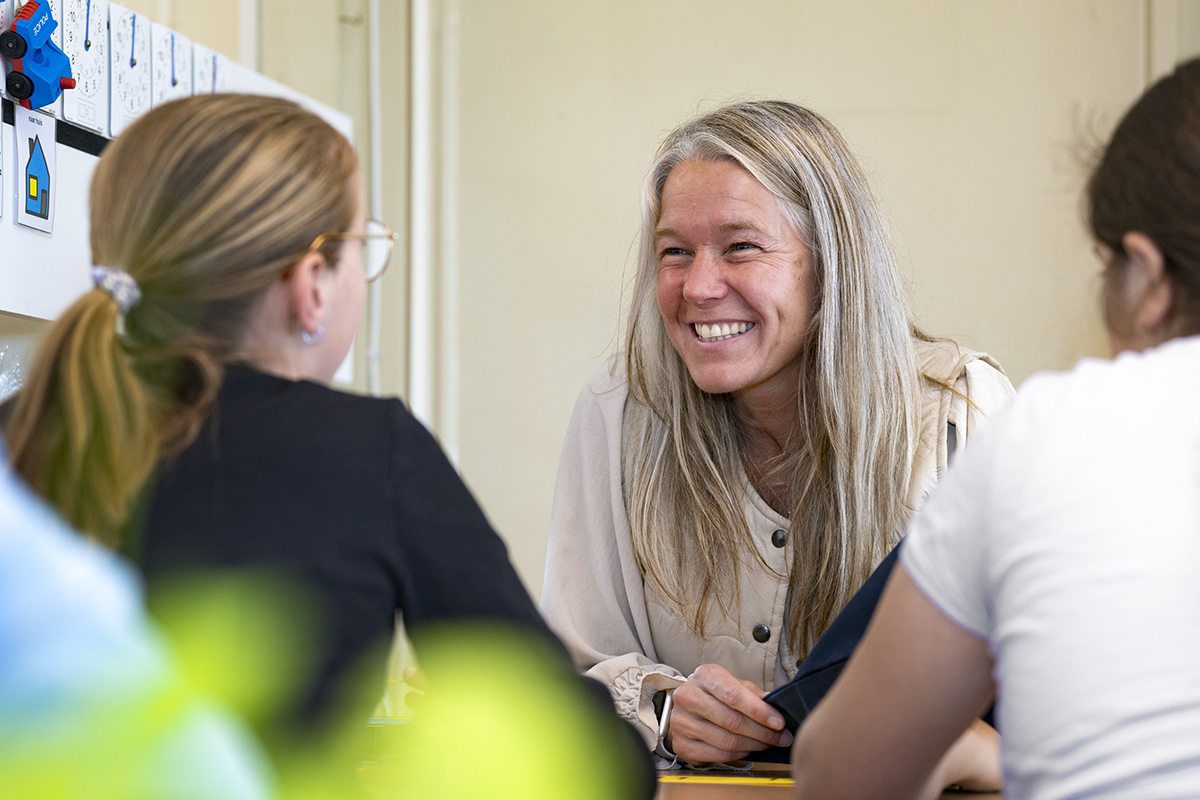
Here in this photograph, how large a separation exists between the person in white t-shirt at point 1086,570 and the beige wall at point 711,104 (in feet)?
6.93

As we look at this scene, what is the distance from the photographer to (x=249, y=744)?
63 centimetres

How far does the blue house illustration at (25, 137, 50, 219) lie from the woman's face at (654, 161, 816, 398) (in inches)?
34.0

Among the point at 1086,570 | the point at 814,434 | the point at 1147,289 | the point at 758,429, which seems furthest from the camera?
the point at 758,429

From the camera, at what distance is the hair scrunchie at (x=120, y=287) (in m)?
0.75

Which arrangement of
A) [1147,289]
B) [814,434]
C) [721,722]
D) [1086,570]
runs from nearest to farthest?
[1086,570], [1147,289], [721,722], [814,434]

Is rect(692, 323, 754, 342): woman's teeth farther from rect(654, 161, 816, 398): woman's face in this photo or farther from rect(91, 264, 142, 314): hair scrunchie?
rect(91, 264, 142, 314): hair scrunchie

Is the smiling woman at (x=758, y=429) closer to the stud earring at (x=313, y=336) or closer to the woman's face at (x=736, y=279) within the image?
the woman's face at (x=736, y=279)

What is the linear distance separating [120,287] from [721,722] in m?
0.69

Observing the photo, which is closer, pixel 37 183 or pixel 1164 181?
pixel 1164 181

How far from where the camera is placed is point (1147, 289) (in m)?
0.72

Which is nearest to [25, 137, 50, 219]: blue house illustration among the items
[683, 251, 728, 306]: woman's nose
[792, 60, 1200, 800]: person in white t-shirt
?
[683, 251, 728, 306]: woman's nose

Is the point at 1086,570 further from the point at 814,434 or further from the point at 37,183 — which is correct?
the point at 37,183

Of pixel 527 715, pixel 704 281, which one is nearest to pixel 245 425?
pixel 527 715

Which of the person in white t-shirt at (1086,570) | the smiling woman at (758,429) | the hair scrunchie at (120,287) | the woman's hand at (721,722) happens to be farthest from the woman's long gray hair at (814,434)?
the hair scrunchie at (120,287)
